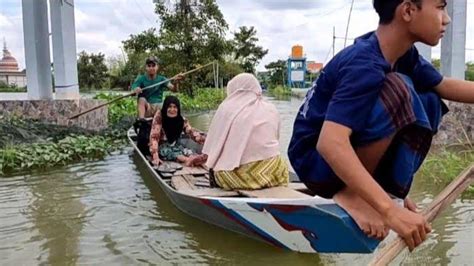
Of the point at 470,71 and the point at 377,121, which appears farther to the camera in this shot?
the point at 470,71

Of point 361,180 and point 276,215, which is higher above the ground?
point 361,180

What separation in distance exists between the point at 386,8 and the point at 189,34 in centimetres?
1820

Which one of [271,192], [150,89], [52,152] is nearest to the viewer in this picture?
[271,192]

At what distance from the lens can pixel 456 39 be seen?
8500mm

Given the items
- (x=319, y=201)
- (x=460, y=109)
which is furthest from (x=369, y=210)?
(x=460, y=109)

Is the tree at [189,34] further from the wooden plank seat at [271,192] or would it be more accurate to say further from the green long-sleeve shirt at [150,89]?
the wooden plank seat at [271,192]

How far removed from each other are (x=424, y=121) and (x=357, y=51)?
25 centimetres

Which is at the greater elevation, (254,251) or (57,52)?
(57,52)

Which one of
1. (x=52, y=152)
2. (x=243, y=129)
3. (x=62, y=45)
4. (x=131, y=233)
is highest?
(x=62, y=45)

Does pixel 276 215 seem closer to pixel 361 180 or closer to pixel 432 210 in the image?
pixel 432 210

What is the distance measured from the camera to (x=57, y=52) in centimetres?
1023

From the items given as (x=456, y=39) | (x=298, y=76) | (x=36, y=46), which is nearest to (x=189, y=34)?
(x=36, y=46)

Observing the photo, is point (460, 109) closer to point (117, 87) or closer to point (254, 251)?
point (254, 251)

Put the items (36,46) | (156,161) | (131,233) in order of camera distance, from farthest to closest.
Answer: (36,46) → (156,161) → (131,233)
